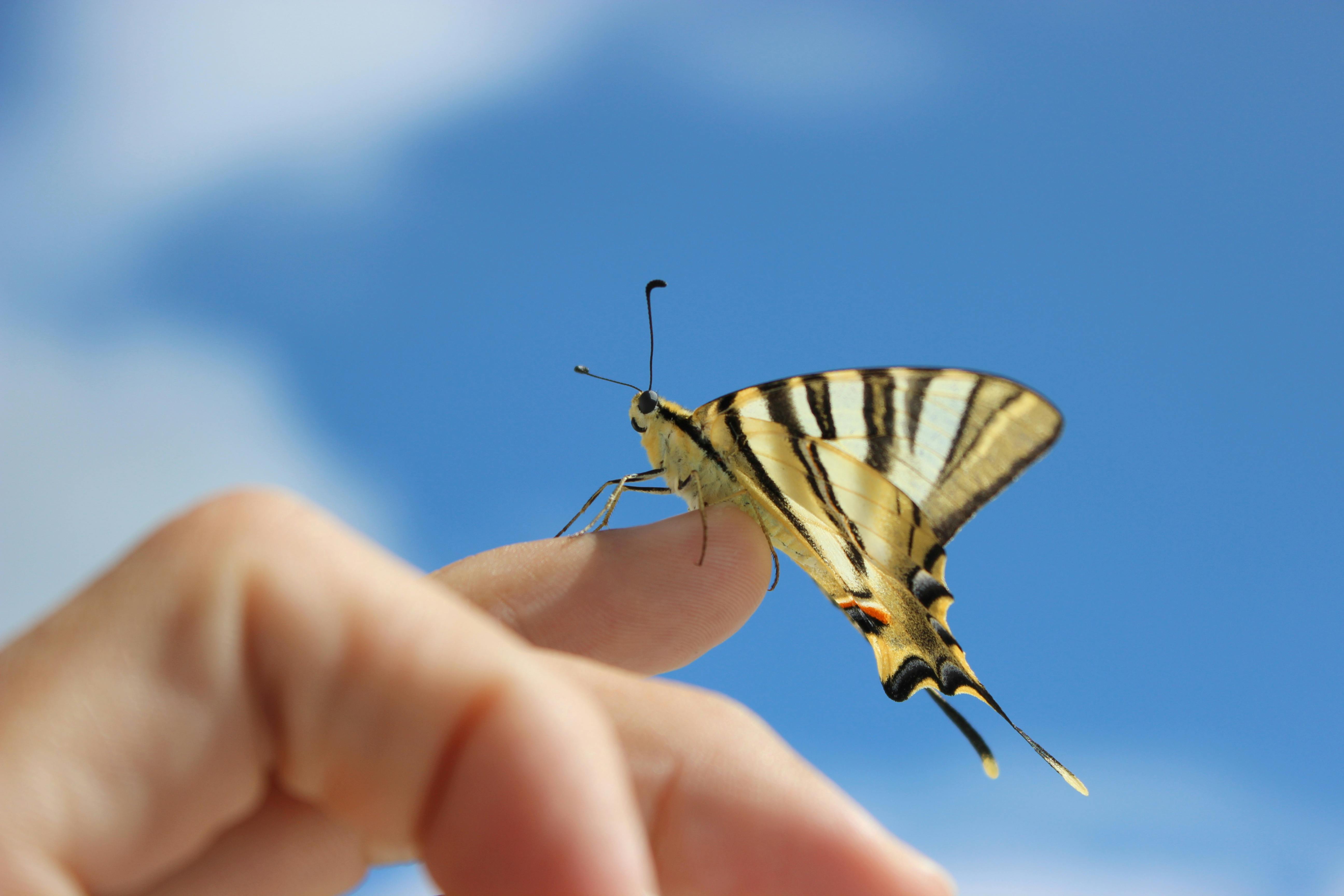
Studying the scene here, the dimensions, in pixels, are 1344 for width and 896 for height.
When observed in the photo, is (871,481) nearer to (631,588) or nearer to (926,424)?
(926,424)

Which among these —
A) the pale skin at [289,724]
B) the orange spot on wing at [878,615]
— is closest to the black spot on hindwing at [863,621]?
the orange spot on wing at [878,615]

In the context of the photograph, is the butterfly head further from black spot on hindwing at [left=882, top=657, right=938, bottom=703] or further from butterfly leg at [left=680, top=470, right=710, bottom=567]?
black spot on hindwing at [left=882, top=657, right=938, bottom=703]

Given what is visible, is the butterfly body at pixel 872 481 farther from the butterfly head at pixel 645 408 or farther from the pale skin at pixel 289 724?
the pale skin at pixel 289 724

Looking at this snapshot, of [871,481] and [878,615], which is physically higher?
[871,481]

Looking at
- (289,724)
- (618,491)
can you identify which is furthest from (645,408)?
(289,724)

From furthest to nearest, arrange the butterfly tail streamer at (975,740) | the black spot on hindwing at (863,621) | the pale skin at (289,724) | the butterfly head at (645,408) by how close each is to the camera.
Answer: the butterfly head at (645,408) < the black spot on hindwing at (863,621) < the butterfly tail streamer at (975,740) < the pale skin at (289,724)

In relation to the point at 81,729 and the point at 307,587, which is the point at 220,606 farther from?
the point at 81,729

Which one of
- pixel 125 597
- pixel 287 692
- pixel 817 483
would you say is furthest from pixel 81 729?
pixel 817 483

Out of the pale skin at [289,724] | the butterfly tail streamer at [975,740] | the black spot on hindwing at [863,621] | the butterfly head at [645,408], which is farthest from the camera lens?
the butterfly head at [645,408]
